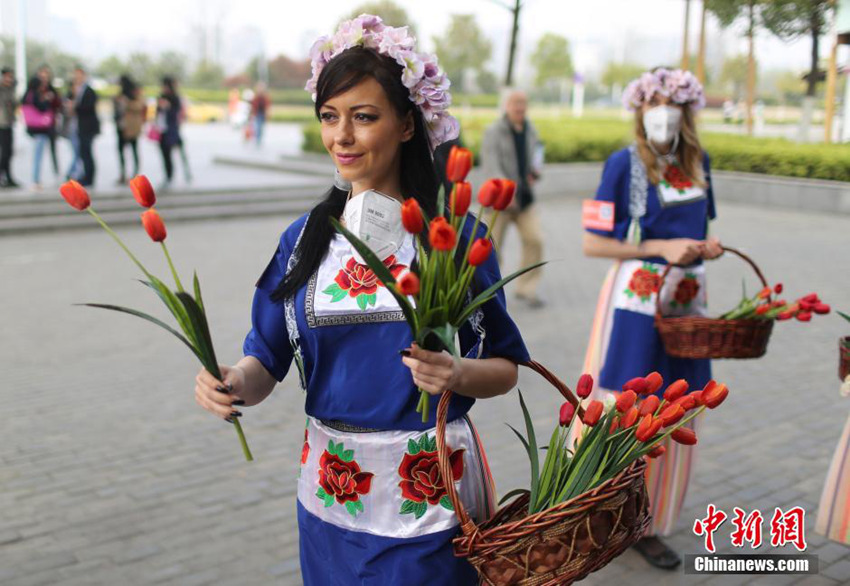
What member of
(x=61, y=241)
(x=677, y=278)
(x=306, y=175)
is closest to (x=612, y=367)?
(x=677, y=278)

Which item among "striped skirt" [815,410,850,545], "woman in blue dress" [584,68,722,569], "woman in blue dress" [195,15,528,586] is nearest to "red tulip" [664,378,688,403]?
"woman in blue dress" [195,15,528,586]

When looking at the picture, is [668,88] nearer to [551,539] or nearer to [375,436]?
[375,436]

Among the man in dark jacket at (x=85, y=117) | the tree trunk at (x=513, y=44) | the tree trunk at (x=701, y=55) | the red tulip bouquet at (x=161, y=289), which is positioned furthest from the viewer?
the tree trunk at (x=701, y=55)

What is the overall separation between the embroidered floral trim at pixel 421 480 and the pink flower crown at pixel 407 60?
0.71 meters

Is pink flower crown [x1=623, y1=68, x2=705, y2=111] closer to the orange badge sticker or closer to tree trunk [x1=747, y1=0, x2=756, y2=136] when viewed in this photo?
the orange badge sticker

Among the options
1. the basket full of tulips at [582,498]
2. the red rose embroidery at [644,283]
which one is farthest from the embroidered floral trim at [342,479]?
the red rose embroidery at [644,283]

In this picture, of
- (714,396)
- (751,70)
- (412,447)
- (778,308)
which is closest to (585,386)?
(714,396)

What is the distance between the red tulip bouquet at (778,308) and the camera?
3527mm

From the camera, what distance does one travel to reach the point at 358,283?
2.15 m

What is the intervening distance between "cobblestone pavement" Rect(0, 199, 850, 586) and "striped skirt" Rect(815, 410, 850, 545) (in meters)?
0.21

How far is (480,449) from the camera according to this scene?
89.3 inches

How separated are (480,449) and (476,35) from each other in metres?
54.1

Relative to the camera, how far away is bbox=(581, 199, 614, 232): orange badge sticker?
3.90 meters

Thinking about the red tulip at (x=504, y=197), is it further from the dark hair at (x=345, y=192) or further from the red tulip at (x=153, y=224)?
the red tulip at (x=153, y=224)
